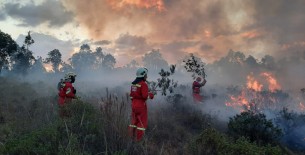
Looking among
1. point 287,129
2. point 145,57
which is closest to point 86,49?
point 145,57

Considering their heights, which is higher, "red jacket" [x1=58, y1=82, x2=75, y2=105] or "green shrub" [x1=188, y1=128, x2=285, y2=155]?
"red jacket" [x1=58, y1=82, x2=75, y2=105]

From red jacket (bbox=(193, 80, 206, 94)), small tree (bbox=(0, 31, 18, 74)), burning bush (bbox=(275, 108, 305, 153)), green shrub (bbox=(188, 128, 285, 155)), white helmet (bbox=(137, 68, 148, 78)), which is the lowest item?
burning bush (bbox=(275, 108, 305, 153))

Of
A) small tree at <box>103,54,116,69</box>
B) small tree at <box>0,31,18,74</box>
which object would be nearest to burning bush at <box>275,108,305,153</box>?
small tree at <box>0,31,18,74</box>

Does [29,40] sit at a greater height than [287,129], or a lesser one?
greater

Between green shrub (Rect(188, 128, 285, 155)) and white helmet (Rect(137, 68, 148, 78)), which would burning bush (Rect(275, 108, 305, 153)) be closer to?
white helmet (Rect(137, 68, 148, 78))

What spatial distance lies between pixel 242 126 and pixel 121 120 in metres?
6.37

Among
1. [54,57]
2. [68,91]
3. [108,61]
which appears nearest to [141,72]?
[68,91]

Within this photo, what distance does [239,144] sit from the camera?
441cm

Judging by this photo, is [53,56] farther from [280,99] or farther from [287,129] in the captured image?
[287,129]

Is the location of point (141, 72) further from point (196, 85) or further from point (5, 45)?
point (5, 45)

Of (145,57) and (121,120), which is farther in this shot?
(145,57)

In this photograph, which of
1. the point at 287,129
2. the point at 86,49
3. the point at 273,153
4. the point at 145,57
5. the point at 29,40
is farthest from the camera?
the point at 145,57

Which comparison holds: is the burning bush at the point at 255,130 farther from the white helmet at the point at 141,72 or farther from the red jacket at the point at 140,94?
the white helmet at the point at 141,72

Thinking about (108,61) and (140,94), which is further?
(108,61)
